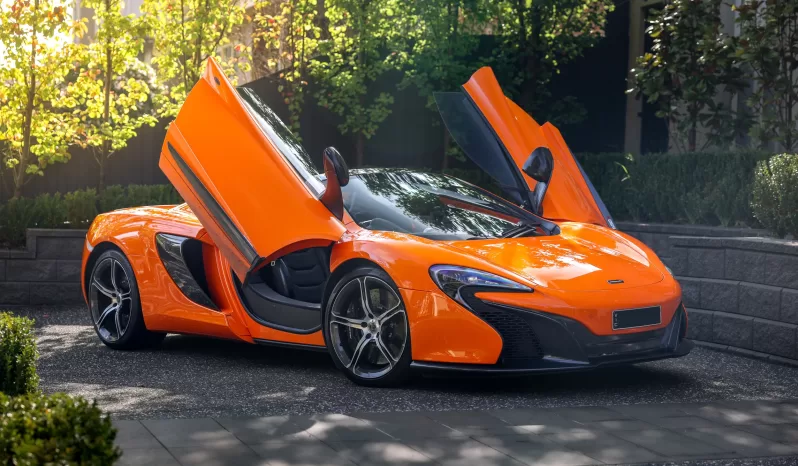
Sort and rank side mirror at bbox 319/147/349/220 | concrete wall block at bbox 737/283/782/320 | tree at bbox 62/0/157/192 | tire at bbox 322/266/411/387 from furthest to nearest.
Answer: tree at bbox 62/0/157/192 → concrete wall block at bbox 737/283/782/320 → side mirror at bbox 319/147/349/220 → tire at bbox 322/266/411/387

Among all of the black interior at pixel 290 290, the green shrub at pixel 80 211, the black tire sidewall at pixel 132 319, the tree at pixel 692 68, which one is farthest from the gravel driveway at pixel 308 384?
the tree at pixel 692 68

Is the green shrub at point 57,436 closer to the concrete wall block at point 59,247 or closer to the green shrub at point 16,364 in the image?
the green shrub at point 16,364

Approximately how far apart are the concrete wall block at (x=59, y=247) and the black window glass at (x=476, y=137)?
4714 mm

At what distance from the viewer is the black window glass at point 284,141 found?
694cm

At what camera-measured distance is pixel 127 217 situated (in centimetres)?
821

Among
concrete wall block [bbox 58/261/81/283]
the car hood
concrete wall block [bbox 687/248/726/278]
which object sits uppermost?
the car hood

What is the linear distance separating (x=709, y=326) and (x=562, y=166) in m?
1.62

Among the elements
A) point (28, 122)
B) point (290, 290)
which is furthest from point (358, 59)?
point (290, 290)

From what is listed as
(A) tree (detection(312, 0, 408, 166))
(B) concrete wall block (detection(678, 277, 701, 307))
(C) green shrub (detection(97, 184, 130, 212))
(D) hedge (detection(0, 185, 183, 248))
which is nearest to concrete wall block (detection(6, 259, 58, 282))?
(D) hedge (detection(0, 185, 183, 248))

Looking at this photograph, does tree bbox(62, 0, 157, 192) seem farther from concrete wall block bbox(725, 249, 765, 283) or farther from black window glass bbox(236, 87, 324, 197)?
concrete wall block bbox(725, 249, 765, 283)

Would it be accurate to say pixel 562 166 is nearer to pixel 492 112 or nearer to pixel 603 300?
pixel 492 112

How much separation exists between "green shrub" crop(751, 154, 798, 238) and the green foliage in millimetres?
1145

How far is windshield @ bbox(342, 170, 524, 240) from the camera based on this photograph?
22.5 feet

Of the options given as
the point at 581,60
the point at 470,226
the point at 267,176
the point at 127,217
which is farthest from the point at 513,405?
the point at 581,60
